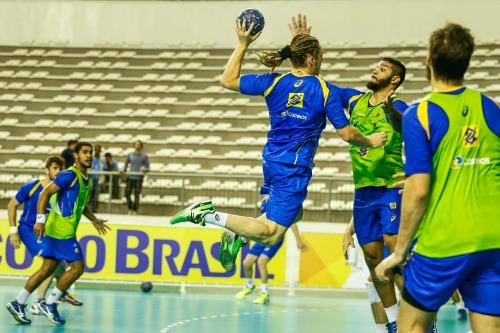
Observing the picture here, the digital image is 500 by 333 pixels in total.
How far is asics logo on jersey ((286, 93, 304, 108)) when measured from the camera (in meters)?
7.75

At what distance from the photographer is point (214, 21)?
29469 mm

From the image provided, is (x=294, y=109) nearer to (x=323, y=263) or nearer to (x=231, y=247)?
(x=231, y=247)

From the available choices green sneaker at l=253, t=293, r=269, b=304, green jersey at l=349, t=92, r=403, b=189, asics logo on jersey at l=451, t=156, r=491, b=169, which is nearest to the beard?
green jersey at l=349, t=92, r=403, b=189

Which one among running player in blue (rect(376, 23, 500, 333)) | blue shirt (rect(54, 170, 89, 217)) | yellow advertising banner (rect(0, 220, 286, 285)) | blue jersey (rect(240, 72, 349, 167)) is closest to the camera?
running player in blue (rect(376, 23, 500, 333))

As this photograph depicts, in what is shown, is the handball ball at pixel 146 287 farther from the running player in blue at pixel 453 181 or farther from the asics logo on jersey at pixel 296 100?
the running player in blue at pixel 453 181

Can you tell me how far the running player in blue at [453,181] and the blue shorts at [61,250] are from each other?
741 cm

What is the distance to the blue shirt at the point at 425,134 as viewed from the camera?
4.68 metres

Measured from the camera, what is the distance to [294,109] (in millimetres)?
7781

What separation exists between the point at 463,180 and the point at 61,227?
306 inches

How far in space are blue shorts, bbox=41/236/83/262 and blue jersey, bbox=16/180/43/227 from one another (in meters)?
1.25

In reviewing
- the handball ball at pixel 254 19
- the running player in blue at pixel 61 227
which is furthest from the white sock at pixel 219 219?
the running player in blue at pixel 61 227

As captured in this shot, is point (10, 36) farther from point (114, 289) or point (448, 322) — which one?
point (448, 322)

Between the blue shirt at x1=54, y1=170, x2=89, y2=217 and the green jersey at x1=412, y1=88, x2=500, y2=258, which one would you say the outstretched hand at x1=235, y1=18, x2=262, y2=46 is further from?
the blue shirt at x1=54, y1=170, x2=89, y2=217

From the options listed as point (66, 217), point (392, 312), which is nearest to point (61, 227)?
point (66, 217)
